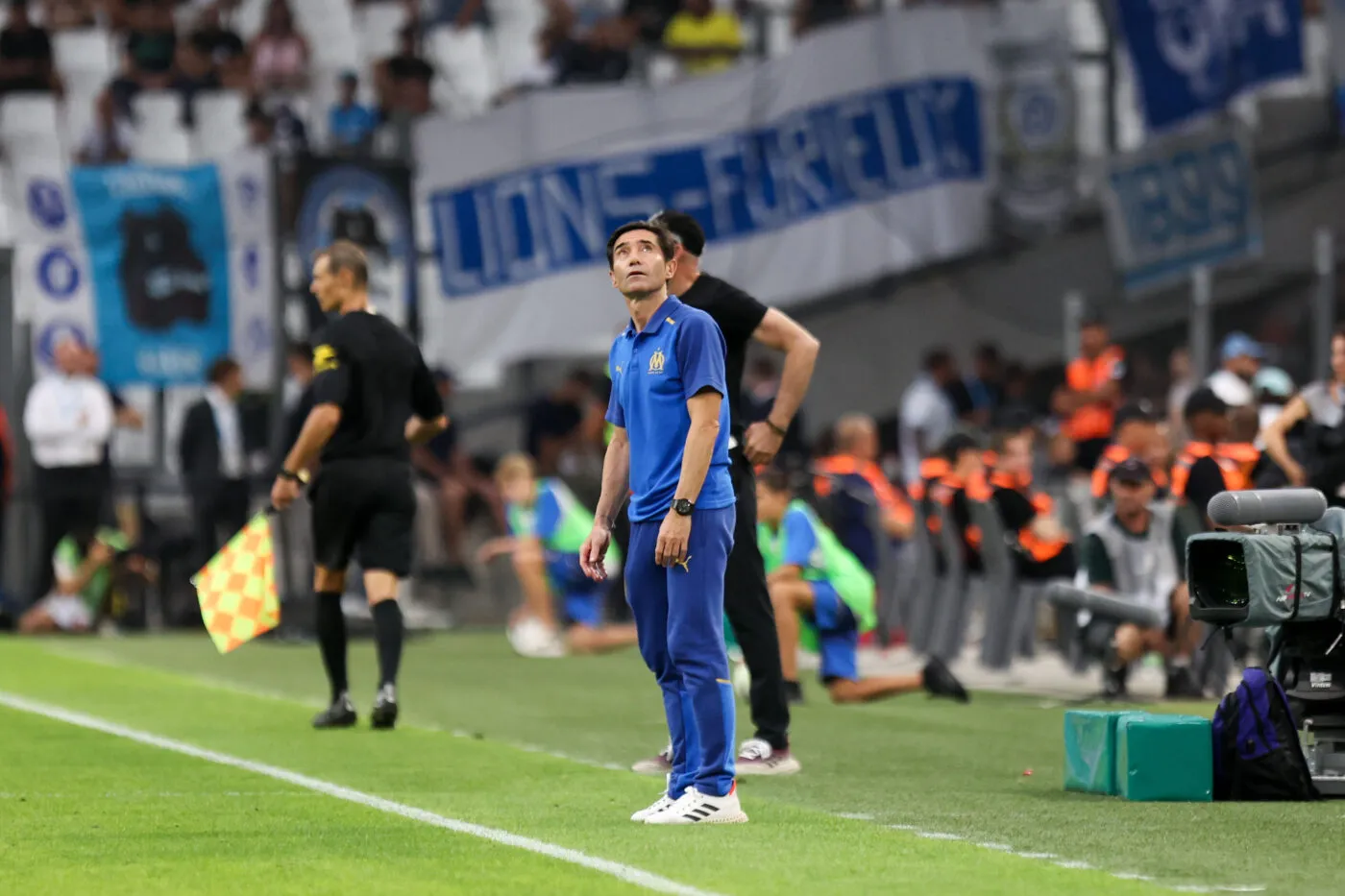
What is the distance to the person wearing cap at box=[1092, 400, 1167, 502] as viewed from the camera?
622 inches

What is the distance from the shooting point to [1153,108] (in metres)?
23.1

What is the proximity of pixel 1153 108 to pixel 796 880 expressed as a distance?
16.9 m

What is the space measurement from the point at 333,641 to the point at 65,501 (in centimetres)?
1002

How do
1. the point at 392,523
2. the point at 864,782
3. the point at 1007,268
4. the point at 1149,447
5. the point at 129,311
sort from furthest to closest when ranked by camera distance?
the point at 1007,268 < the point at 129,311 < the point at 1149,447 < the point at 392,523 < the point at 864,782

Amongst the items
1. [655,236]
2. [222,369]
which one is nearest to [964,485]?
[222,369]

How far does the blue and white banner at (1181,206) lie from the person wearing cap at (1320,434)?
8407mm

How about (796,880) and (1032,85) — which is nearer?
(796,880)

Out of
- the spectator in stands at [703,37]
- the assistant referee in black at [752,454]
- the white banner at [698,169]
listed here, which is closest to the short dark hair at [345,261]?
the assistant referee in black at [752,454]

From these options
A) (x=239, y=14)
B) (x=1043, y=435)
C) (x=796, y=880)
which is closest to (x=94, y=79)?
(x=239, y=14)

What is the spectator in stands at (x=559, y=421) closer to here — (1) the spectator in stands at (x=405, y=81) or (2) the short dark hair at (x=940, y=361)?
(2) the short dark hair at (x=940, y=361)

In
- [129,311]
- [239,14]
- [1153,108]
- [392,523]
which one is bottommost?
[392,523]

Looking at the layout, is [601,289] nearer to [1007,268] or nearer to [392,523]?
[1007,268]

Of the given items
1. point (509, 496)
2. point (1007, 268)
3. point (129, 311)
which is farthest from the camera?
point (1007, 268)

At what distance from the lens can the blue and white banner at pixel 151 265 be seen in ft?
74.4
